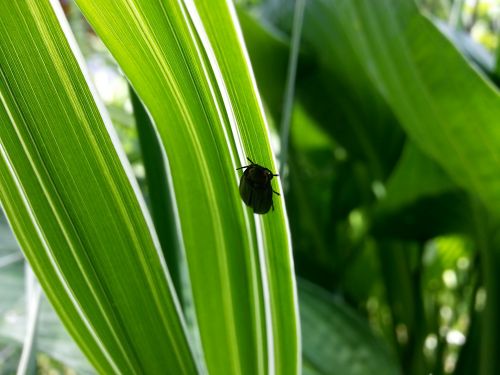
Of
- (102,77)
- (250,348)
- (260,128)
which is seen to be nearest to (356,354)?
(250,348)

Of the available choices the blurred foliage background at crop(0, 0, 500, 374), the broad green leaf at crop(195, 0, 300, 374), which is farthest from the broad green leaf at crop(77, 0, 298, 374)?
the blurred foliage background at crop(0, 0, 500, 374)

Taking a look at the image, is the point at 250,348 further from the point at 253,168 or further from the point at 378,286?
the point at 378,286

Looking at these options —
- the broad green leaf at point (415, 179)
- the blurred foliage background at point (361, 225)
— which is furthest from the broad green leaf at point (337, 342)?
the broad green leaf at point (415, 179)

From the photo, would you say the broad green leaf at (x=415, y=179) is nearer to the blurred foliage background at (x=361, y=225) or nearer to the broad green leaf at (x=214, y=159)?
the blurred foliage background at (x=361, y=225)

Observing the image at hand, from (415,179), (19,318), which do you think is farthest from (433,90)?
(19,318)

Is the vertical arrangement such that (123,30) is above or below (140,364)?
above

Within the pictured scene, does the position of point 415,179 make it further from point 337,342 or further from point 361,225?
point 361,225

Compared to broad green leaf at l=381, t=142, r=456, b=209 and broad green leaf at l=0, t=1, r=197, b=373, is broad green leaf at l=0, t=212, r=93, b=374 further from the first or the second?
broad green leaf at l=381, t=142, r=456, b=209
